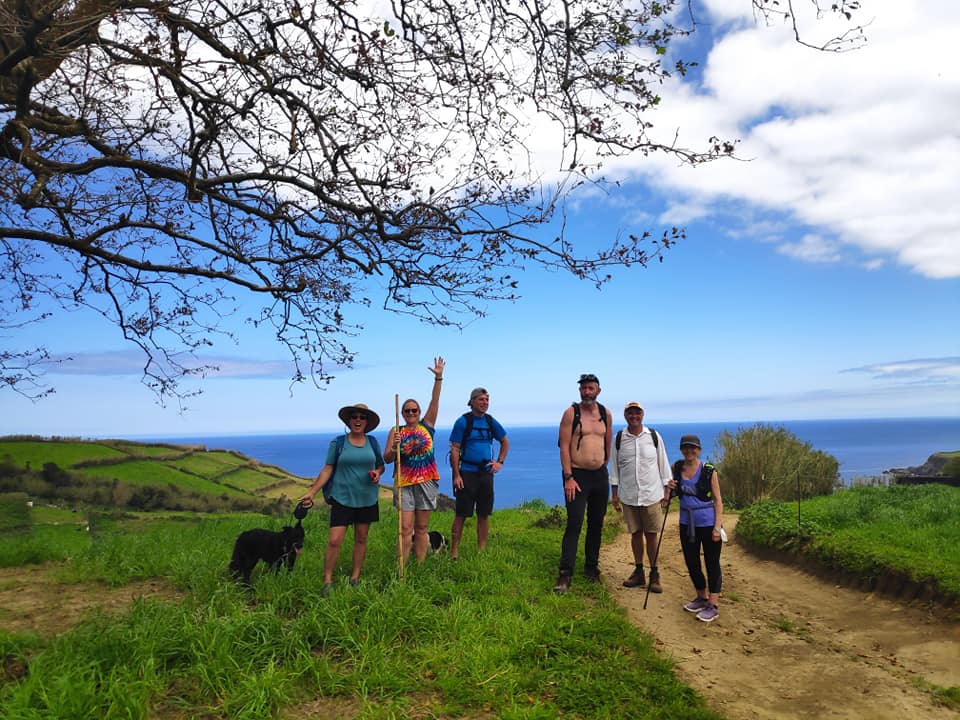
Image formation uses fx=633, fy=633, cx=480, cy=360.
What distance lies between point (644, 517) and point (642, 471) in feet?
2.09

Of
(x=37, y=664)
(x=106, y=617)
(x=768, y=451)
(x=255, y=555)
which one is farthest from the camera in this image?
(x=768, y=451)

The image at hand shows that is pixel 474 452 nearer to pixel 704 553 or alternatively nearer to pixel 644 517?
pixel 644 517

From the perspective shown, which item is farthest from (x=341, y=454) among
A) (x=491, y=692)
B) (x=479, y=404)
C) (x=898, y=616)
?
(x=898, y=616)

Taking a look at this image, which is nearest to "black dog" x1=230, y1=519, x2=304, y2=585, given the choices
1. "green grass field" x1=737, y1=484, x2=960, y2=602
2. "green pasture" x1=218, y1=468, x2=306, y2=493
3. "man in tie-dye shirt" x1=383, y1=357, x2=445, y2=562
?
"man in tie-dye shirt" x1=383, y1=357, x2=445, y2=562

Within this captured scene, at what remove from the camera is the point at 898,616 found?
8.15 meters

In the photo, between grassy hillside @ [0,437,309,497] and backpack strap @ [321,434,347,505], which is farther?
grassy hillside @ [0,437,309,497]

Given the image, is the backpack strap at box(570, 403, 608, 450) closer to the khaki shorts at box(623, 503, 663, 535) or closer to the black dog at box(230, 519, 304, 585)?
the khaki shorts at box(623, 503, 663, 535)

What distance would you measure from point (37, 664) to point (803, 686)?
6889 mm

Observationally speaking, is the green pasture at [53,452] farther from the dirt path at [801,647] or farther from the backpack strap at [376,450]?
the dirt path at [801,647]

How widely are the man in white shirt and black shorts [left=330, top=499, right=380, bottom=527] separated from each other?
3.32 meters

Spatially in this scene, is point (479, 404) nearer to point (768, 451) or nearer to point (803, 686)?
point (803, 686)

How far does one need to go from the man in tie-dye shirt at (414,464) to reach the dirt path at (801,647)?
283 centimetres

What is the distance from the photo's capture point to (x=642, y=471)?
28.1 ft

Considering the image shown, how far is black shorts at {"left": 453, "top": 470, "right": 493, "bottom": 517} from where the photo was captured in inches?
350
